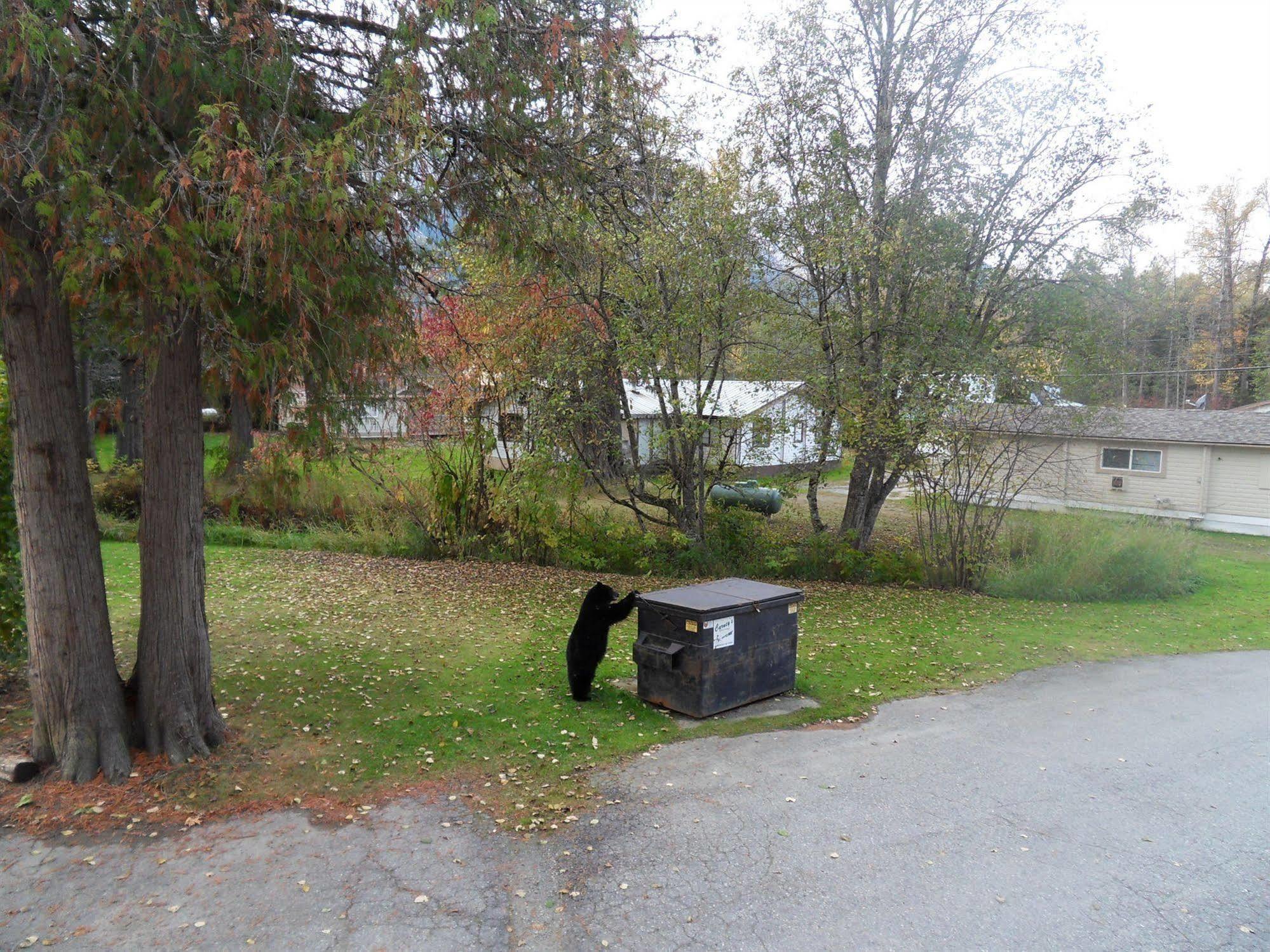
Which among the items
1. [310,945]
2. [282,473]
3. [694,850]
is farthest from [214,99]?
[694,850]

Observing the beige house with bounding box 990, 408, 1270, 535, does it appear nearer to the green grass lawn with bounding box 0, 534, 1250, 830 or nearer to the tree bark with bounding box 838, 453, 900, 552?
the tree bark with bounding box 838, 453, 900, 552

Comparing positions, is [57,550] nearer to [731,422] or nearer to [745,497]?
[731,422]

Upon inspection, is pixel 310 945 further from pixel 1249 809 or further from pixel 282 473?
pixel 1249 809

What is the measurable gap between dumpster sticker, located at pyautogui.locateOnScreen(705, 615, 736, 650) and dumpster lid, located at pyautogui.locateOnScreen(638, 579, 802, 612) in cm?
10

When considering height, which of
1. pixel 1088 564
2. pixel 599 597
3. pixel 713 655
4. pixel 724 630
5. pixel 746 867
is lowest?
pixel 746 867

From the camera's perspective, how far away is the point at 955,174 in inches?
507

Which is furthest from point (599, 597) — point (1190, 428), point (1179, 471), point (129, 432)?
point (1190, 428)

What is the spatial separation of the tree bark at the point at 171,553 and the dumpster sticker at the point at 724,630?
367cm

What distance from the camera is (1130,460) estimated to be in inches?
981

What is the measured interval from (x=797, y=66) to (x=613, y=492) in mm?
7356

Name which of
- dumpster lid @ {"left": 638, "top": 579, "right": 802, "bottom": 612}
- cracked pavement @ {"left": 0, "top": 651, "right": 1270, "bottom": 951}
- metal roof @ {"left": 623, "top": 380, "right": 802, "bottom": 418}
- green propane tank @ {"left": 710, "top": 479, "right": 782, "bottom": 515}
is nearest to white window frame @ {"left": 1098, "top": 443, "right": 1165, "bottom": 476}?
green propane tank @ {"left": 710, "top": 479, "right": 782, "bottom": 515}

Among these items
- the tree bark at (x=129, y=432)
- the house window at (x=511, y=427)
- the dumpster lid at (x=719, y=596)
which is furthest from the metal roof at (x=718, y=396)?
the tree bark at (x=129, y=432)

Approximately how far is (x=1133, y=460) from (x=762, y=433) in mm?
17795

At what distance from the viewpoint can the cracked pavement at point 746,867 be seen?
12.7 feet
